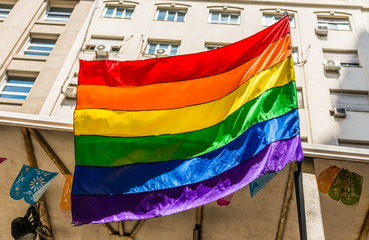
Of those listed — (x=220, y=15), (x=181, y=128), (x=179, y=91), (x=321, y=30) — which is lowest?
(x=181, y=128)

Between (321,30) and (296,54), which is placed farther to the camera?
(321,30)

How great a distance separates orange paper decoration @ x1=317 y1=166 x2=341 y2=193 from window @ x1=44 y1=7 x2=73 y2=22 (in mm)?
12652

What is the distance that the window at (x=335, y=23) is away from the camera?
1341 cm

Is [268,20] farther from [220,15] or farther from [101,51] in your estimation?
[101,51]

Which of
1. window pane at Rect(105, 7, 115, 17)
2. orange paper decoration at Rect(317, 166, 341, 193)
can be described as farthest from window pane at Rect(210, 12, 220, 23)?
orange paper decoration at Rect(317, 166, 341, 193)

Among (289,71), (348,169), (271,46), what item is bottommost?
(348,169)

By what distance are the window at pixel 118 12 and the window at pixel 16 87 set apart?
14.7ft

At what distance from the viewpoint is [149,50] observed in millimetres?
13016

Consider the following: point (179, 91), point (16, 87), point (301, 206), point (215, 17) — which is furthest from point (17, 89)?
point (301, 206)

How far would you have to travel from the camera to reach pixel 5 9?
15.4 metres

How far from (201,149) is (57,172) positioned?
5.05m

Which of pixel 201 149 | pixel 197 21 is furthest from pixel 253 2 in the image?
pixel 201 149

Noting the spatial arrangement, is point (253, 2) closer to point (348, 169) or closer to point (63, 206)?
point (348, 169)

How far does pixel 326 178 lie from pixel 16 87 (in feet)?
36.5
